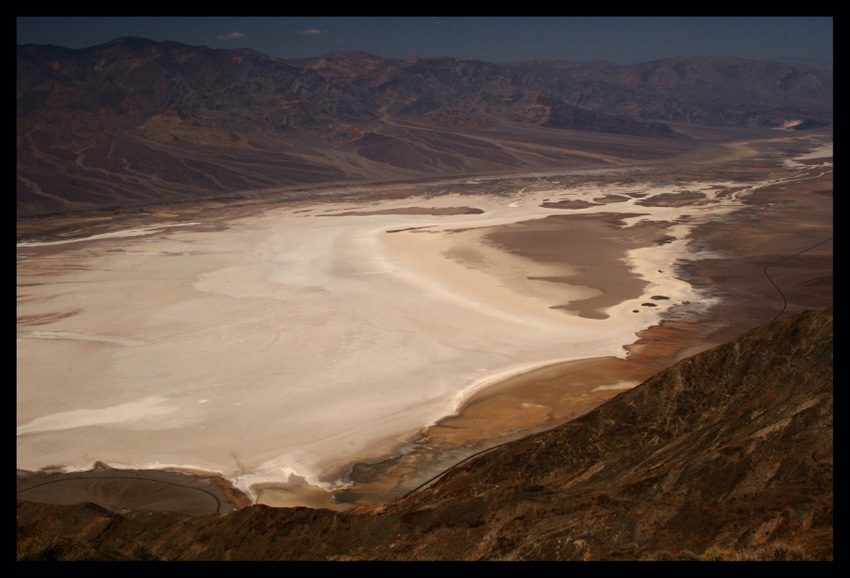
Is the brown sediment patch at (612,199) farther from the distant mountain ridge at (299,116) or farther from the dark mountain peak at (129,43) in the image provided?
the dark mountain peak at (129,43)

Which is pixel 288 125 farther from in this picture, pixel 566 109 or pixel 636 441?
pixel 636 441

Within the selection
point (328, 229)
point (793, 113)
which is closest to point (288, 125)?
point (328, 229)

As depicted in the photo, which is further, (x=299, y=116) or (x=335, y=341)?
(x=299, y=116)

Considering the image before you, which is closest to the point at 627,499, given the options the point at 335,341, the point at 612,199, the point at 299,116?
the point at 335,341

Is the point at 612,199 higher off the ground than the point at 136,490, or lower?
higher

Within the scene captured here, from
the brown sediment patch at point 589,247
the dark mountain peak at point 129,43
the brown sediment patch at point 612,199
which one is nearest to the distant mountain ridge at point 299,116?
the dark mountain peak at point 129,43

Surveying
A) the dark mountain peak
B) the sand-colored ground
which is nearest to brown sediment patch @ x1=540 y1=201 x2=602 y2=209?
the sand-colored ground

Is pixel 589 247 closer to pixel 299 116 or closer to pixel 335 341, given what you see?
pixel 335 341

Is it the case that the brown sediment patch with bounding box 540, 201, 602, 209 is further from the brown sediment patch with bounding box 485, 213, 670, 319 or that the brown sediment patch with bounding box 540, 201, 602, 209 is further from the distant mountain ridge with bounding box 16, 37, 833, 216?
the distant mountain ridge with bounding box 16, 37, 833, 216
